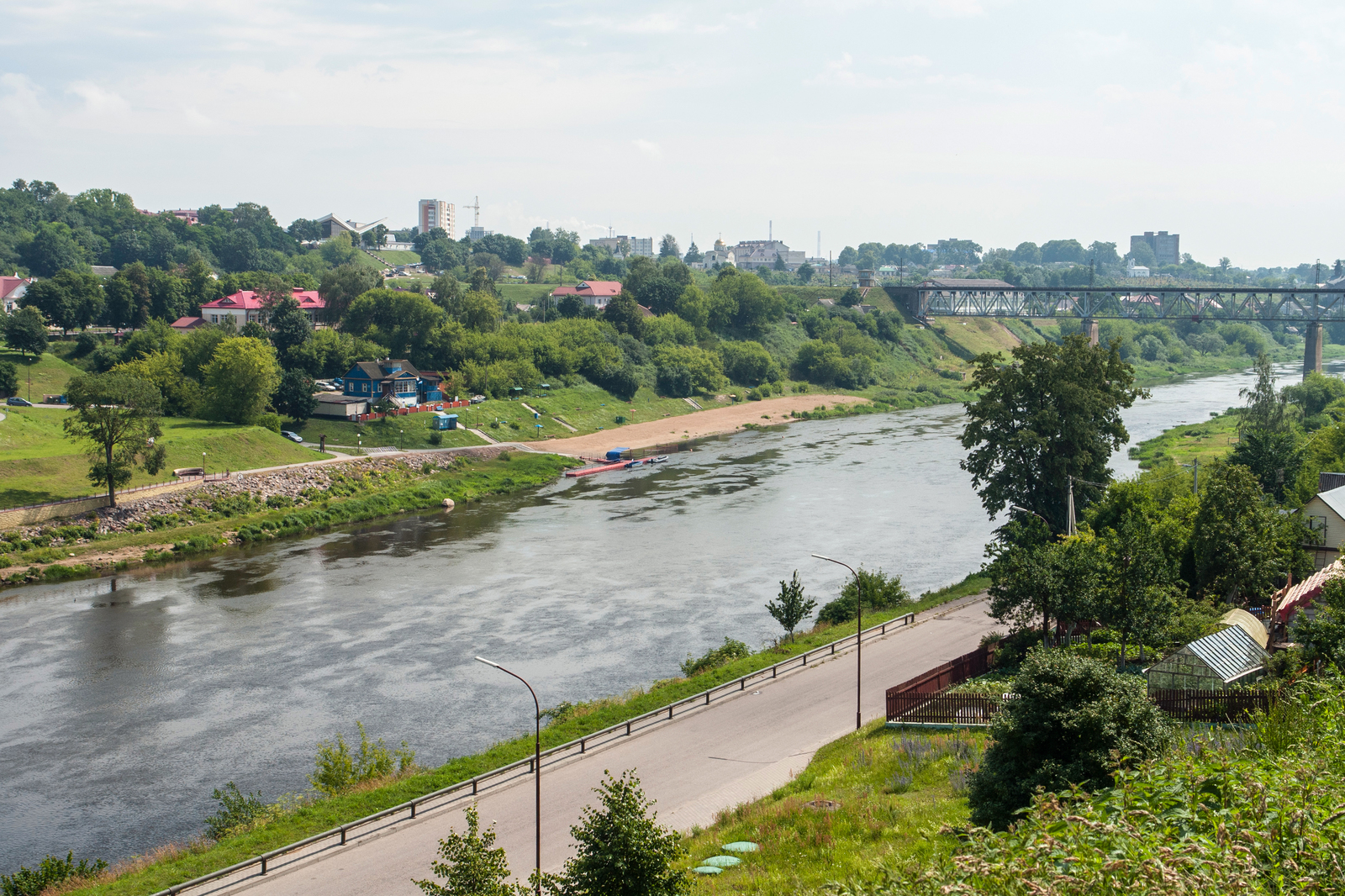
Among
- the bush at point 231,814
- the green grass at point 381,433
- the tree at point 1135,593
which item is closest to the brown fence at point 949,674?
the tree at point 1135,593

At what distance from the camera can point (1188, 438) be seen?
284 ft

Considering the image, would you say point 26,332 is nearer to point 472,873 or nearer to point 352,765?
point 352,765

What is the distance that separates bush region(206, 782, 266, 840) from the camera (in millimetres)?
25438

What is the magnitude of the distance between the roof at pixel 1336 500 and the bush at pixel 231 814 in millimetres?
36259

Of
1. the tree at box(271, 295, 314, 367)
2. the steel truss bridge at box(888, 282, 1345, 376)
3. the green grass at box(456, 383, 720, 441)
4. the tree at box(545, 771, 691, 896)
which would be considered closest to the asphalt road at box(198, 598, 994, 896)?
the tree at box(545, 771, 691, 896)

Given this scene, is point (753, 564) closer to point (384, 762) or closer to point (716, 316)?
point (384, 762)

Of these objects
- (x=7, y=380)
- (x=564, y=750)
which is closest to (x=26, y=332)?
(x=7, y=380)

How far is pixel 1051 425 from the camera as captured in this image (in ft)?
149

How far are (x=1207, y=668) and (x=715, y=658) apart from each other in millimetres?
15772

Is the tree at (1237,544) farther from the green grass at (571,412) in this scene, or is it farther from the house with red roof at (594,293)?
the house with red roof at (594,293)

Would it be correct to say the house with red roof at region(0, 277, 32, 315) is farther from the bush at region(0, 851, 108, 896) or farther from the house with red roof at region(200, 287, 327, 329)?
the bush at region(0, 851, 108, 896)

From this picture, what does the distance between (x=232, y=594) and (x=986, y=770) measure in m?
39.7

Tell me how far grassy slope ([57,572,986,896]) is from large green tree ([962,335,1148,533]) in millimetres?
10980

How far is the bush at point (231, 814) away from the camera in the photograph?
2544cm
